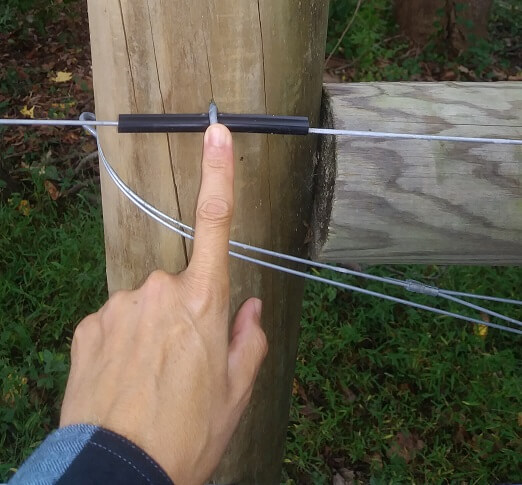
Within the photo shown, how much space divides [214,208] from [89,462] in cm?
45

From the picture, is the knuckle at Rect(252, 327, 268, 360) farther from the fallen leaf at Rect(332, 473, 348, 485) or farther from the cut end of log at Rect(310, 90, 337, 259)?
the fallen leaf at Rect(332, 473, 348, 485)

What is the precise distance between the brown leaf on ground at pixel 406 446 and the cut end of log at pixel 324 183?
1774mm

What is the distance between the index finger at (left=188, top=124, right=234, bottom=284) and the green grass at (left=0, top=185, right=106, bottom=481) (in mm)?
1954

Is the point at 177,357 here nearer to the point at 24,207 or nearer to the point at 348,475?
the point at 348,475

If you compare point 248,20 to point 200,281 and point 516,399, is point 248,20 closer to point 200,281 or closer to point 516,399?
point 200,281

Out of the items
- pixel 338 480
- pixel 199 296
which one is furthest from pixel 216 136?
pixel 338 480

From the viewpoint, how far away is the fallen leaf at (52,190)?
364 cm

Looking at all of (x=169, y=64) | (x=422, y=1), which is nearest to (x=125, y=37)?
(x=169, y=64)

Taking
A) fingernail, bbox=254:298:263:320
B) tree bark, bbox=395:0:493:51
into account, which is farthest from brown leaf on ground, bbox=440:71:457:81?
fingernail, bbox=254:298:263:320

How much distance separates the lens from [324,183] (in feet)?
4.22

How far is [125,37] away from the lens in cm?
104

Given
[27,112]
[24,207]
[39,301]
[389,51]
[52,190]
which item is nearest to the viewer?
[39,301]

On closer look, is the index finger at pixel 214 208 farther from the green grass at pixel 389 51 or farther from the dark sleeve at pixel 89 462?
the green grass at pixel 389 51

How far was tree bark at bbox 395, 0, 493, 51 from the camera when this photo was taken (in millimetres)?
4953
